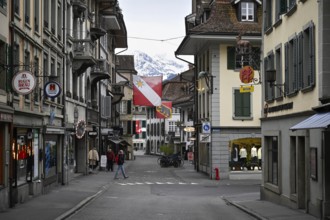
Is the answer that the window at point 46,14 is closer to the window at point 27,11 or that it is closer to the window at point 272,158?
the window at point 27,11

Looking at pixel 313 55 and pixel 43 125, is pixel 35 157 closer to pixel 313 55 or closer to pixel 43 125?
pixel 43 125

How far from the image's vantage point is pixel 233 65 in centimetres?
4338

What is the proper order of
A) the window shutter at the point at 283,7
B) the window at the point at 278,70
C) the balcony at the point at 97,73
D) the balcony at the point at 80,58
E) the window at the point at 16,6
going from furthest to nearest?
1. the balcony at the point at 97,73
2. the balcony at the point at 80,58
3. the window at the point at 278,70
4. the window shutter at the point at 283,7
5. the window at the point at 16,6

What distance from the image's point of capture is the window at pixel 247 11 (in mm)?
A: 44844

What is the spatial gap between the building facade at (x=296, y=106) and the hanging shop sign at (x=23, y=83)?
792 cm

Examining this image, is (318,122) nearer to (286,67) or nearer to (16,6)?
(286,67)

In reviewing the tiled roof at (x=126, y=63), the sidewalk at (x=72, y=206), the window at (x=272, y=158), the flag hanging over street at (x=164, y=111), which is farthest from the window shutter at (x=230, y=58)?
the tiled roof at (x=126, y=63)

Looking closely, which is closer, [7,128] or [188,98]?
[7,128]

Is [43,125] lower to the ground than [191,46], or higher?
lower

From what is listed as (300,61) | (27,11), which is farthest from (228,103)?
(300,61)

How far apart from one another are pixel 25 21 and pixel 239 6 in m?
22.4

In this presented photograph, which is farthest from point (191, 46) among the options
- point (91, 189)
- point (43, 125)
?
point (43, 125)

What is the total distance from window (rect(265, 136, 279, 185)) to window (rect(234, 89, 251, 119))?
1578cm

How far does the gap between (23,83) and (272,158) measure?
10.6m
